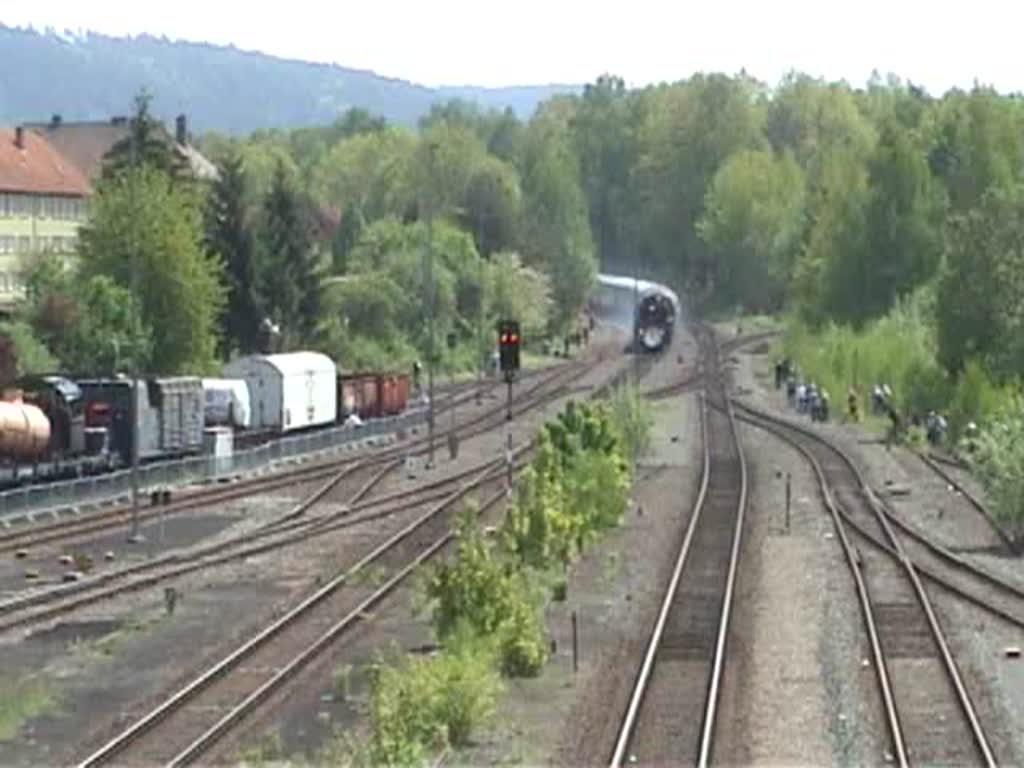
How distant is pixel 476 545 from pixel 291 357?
38265 millimetres

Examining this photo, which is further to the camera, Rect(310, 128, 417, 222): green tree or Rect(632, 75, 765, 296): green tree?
Rect(632, 75, 765, 296): green tree

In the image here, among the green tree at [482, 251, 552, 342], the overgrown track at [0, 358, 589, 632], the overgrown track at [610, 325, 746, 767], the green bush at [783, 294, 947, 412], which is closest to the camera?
the overgrown track at [610, 325, 746, 767]

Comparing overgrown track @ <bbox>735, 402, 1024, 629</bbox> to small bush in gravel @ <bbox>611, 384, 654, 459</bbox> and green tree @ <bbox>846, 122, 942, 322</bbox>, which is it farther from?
green tree @ <bbox>846, 122, 942, 322</bbox>

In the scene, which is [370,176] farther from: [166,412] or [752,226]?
[166,412]

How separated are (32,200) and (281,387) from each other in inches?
1762

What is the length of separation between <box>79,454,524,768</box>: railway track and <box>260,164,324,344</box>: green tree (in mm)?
43936

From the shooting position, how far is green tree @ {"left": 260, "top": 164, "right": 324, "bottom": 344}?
8444 cm

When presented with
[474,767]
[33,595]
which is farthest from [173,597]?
[474,767]

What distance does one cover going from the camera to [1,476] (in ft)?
153

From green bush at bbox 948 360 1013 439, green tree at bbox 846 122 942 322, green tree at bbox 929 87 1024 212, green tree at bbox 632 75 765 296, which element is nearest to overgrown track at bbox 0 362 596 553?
green bush at bbox 948 360 1013 439

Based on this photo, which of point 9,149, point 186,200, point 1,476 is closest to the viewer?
point 1,476

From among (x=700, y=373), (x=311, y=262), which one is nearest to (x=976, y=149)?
(x=700, y=373)

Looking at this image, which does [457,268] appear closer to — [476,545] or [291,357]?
[291,357]

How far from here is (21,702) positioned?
25.4 meters
